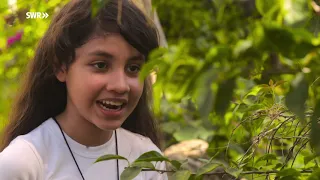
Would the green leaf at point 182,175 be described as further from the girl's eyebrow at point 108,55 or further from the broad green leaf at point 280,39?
the girl's eyebrow at point 108,55

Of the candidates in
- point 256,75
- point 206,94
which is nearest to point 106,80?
point 256,75

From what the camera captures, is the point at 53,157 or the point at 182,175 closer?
the point at 182,175

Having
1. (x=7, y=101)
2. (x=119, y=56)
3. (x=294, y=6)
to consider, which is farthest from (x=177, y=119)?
(x=294, y=6)

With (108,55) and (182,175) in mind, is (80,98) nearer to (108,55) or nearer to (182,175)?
(108,55)

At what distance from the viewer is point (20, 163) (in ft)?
5.41

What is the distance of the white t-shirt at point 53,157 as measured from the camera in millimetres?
1647

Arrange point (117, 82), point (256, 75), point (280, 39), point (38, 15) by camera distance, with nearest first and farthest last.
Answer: point (280, 39), point (256, 75), point (117, 82), point (38, 15)

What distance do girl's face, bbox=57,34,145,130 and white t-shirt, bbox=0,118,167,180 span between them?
0.39 ft

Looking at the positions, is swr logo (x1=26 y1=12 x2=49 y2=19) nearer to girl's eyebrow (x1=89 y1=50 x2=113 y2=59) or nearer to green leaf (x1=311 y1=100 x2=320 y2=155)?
girl's eyebrow (x1=89 y1=50 x2=113 y2=59)

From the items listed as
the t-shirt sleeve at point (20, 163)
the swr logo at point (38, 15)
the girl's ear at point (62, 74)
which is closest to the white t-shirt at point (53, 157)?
the t-shirt sleeve at point (20, 163)

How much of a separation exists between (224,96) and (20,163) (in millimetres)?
972

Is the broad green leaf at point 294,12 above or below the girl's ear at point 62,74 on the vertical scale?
above

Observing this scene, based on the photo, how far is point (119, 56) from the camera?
165 centimetres

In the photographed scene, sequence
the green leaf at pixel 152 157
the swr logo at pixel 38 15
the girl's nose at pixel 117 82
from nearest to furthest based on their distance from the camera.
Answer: the green leaf at pixel 152 157 → the girl's nose at pixel 117 82 → the swr logo at pixel 38 15
